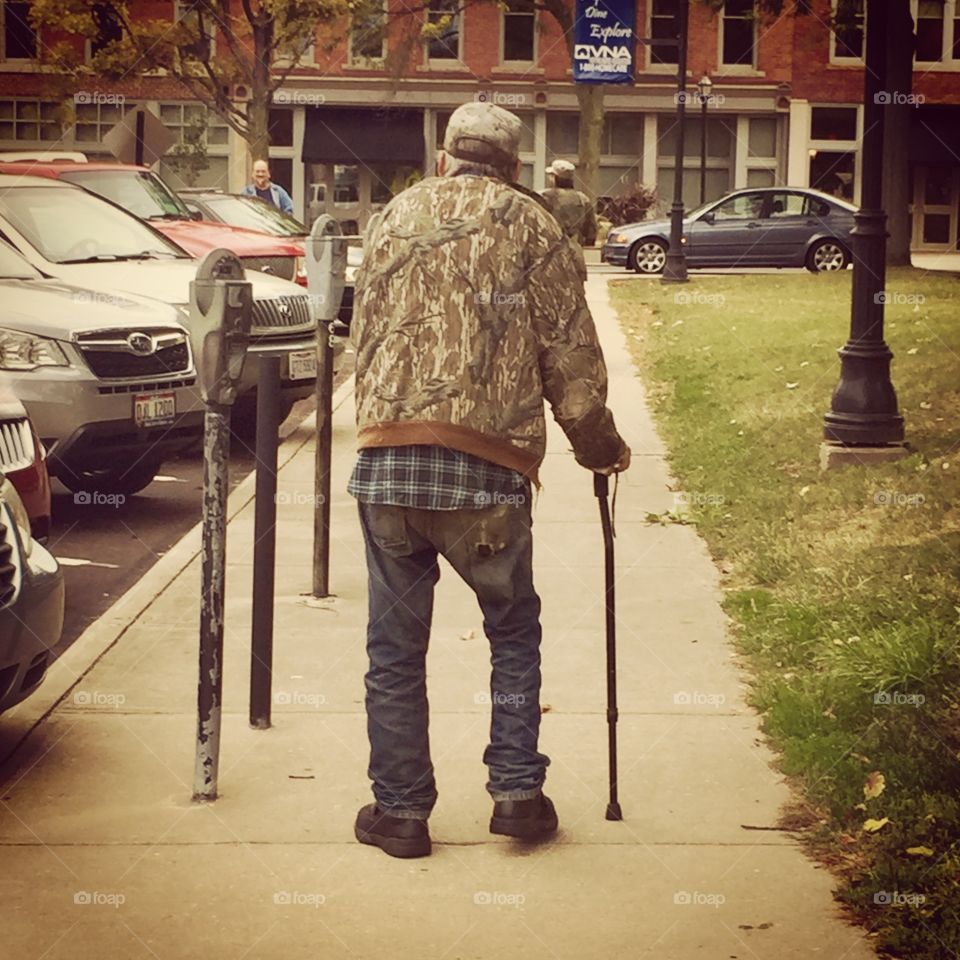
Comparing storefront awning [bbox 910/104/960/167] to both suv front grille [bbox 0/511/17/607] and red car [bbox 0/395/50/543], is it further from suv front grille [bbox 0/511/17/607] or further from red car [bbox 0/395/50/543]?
suv front grille [bbox 0/511/17/607]

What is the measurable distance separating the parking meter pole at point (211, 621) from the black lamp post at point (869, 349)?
610 cm

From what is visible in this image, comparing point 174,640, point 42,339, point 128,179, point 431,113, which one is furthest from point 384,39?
point 174,640

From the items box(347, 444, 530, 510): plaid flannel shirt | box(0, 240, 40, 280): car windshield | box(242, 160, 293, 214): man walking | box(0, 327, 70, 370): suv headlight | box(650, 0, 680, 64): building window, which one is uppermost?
box(650, 0, 680, 64): building window

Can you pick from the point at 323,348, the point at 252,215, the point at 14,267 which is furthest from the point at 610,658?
the point at 252,215

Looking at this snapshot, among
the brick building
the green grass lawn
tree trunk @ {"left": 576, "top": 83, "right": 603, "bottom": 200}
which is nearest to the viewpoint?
the green grass lawn

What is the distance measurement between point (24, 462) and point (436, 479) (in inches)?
103

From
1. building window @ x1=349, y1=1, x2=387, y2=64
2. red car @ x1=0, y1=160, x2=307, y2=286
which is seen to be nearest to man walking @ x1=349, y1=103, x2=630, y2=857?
red car @ x1=0, y1=160, x2=307, y2=286

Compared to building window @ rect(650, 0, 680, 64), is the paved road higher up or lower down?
lower down

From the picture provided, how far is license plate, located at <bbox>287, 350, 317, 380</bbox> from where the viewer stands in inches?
452

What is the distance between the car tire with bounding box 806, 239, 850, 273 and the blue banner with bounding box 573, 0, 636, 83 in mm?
7128

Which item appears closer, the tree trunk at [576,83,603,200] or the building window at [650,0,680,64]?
the tree trunk at [576,83,603,200]

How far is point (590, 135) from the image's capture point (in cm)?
4125

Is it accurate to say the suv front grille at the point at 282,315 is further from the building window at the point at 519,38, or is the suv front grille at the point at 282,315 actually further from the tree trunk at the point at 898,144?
the building window at the point at 519,38

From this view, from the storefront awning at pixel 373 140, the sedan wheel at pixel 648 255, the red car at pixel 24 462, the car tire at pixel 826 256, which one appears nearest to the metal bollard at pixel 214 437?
the red car at pixel 24 462
